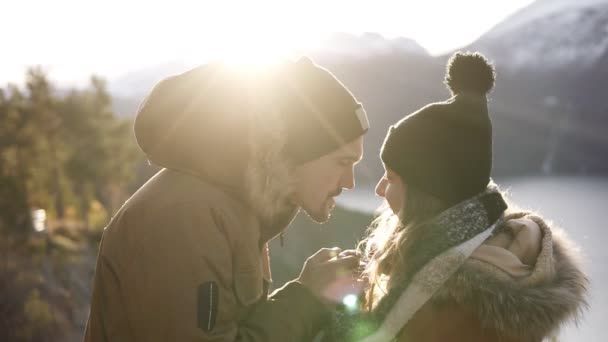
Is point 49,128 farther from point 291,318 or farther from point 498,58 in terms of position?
point 498,58

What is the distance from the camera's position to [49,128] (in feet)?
79.8

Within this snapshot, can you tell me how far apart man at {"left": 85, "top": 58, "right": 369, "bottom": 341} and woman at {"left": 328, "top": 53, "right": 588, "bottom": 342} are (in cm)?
17

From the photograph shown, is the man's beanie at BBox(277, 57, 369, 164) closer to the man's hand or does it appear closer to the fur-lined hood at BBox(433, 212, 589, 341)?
the man's hand

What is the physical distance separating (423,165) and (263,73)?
638mm

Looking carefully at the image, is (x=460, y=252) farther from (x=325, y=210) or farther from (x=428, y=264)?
(x=325, y=210)

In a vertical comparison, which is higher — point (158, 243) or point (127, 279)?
point (158, 243)

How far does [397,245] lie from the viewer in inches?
73.6

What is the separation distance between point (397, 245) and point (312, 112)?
1.84 ft

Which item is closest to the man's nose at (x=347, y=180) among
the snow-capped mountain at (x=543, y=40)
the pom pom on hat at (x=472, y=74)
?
the pom pom on hat at (x=472, y=74)

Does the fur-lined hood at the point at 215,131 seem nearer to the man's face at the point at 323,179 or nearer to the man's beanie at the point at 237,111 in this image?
the man's beanie at the point at 237,111

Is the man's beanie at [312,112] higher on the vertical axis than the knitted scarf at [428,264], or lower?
higher

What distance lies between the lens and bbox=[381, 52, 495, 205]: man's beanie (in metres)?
1.79

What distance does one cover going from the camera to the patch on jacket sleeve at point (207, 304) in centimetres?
150

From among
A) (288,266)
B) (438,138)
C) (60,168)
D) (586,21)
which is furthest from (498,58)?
(438,138)
